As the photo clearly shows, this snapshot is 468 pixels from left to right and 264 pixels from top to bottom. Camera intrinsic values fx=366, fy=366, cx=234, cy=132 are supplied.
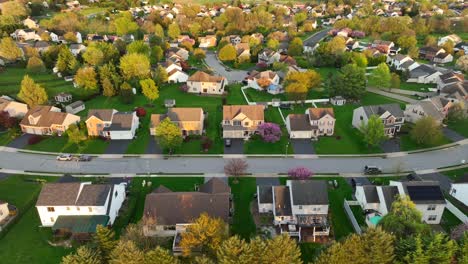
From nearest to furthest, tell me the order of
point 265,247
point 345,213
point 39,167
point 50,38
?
1. point 265,247
2. point 345,213
3. point 39,167
4. point 50,38

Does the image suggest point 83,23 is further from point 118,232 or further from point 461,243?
point 461,243

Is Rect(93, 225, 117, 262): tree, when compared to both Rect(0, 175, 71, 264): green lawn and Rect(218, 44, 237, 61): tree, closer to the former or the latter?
Rect(0, 175, 71, 264): green lawn

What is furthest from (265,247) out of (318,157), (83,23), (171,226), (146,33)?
(83,23)

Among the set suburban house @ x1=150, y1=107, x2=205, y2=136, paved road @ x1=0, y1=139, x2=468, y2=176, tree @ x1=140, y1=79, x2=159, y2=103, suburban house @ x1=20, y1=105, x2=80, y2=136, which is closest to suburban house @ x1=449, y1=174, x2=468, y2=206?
paved road @ x1=0, y1=139, x2=468, y2=176

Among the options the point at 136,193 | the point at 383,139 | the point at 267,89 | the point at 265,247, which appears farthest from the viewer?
the point at 267,89

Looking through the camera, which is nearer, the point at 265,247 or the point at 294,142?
the point at 265,247

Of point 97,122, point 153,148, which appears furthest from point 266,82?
point 97,122
